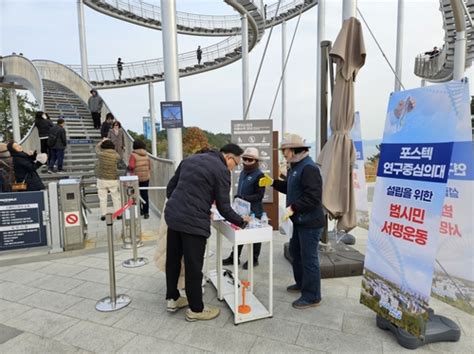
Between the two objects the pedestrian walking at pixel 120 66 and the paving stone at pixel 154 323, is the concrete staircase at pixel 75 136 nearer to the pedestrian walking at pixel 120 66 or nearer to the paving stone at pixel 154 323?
the paving stone at pixel 154 323

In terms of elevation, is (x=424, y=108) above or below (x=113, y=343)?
above

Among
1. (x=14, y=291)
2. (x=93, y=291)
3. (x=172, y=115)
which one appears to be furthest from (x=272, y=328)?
(x=172, y=115)

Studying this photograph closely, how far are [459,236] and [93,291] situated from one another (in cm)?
373

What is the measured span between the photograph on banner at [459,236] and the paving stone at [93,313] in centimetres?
297

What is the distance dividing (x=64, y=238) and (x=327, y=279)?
390 centimetres

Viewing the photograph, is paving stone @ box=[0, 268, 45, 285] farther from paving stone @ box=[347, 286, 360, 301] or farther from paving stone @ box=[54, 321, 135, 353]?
paving stone @ box=[347, 286, 360, 301]

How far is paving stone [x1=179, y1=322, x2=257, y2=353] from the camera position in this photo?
2.57 m

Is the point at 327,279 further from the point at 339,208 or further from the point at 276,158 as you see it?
the point at 276,158

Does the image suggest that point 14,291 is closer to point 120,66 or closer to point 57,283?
point 57,283

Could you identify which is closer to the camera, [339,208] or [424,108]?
[424,108]

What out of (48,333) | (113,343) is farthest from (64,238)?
(113,343)

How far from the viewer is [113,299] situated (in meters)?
3.30

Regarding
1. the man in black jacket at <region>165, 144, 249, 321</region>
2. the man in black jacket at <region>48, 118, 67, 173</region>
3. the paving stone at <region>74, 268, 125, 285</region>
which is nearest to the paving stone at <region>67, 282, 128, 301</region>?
the paving stone at <region>74, 268, 125, 285</region>

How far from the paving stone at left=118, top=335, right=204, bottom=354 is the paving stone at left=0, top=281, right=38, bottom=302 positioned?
1.76 metres
